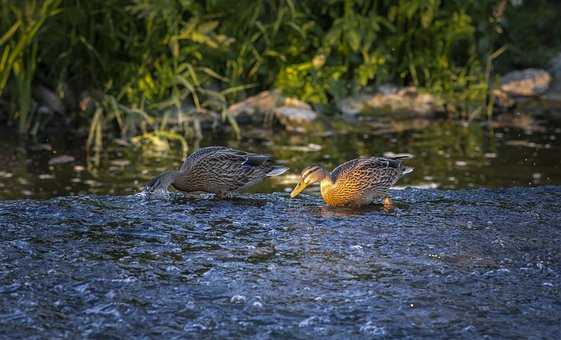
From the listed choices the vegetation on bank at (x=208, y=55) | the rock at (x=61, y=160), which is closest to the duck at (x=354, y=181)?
the rock at (x=61, y=160)

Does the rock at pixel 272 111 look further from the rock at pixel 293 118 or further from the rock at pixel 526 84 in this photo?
the rock at pixel 526 84

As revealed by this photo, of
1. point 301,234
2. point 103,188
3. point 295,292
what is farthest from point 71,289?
point 103,188

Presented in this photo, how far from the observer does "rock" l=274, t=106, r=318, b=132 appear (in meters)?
12.0

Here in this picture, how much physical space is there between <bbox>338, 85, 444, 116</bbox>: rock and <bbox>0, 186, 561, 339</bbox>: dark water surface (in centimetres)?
611

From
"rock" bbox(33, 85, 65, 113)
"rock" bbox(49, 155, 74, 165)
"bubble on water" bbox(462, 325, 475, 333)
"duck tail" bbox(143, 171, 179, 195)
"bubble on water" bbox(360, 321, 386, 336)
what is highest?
"bubble on water" bbox(360, 321, 386, 336)

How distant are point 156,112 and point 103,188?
2333 mm

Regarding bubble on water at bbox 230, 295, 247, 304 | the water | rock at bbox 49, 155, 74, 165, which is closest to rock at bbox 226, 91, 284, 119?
rock at bbox 49, 155, 74, 165

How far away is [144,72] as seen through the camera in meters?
11.6

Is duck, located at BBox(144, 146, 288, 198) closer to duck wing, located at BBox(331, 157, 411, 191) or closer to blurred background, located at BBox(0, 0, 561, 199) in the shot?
duck wing, located at BBox(331, 157, 411, 191)

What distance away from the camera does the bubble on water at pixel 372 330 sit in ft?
13.3

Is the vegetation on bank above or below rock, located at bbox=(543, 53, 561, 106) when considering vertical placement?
above

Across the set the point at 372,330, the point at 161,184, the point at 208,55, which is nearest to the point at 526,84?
the point at 208,55

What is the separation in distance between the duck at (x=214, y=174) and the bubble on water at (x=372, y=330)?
104 inches

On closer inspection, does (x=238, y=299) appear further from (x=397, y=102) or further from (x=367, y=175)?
(x=397, y=102)
